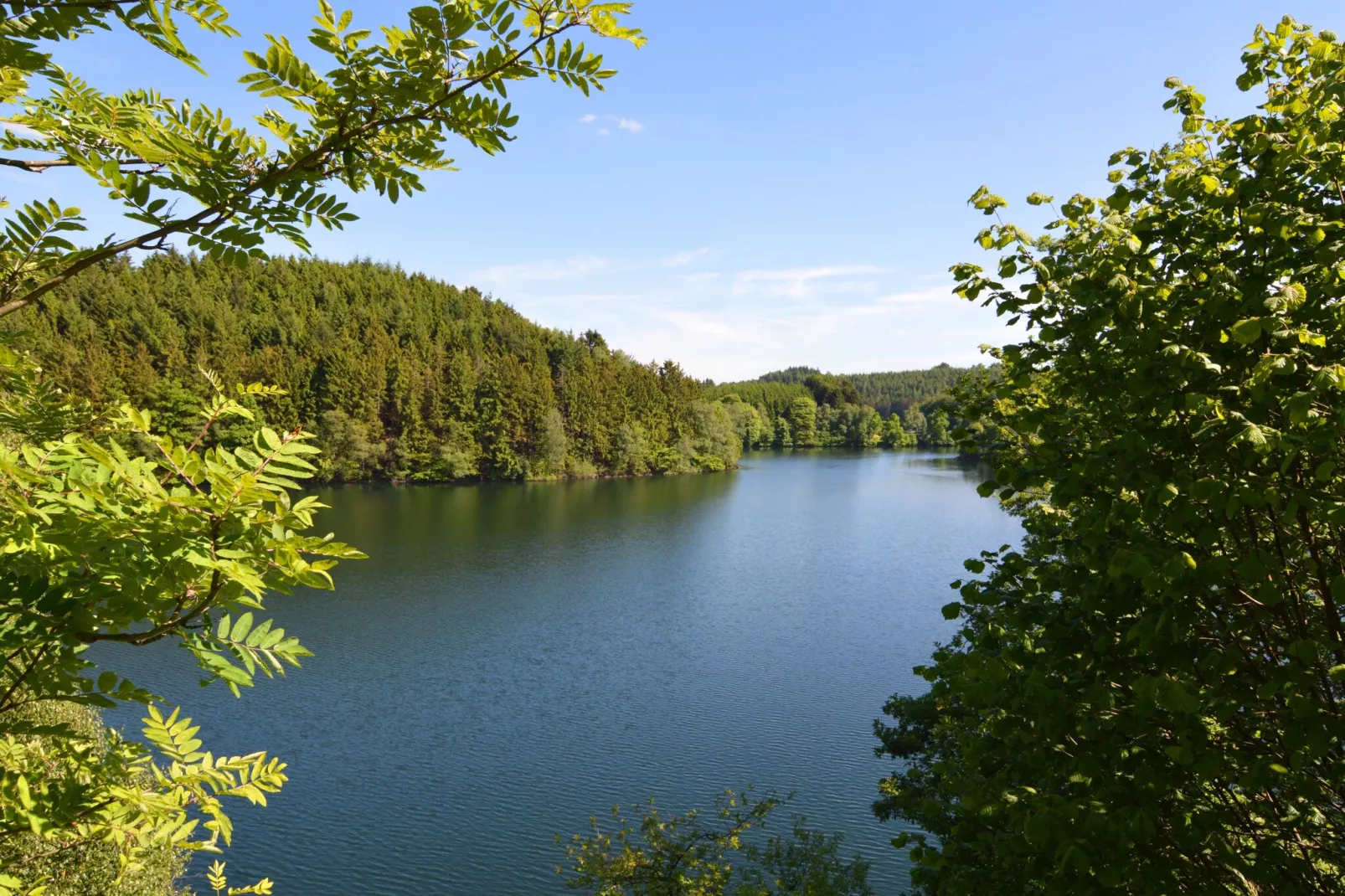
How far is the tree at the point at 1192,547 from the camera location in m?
2.72

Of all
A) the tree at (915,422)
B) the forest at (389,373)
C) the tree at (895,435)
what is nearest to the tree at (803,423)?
the tree at (895,435)

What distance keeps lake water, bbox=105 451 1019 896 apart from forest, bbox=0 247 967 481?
24.5 m

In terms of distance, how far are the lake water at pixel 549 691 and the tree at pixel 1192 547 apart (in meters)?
10.1

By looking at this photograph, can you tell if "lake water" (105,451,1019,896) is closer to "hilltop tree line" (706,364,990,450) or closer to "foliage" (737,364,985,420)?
"hilltop tree line" (706,364,990,450)

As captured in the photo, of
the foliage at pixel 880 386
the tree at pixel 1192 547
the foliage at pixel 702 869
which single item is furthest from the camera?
the foliage at pixel 880 386

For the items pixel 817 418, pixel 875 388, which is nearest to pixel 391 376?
pixel 817 418

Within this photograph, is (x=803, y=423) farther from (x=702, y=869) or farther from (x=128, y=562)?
(x=128, y=562)

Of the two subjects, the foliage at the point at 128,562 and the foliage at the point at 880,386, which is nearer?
the foliage at the point at 128,562

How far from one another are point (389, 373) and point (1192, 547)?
66.7m

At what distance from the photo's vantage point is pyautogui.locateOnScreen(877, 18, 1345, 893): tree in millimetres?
2725

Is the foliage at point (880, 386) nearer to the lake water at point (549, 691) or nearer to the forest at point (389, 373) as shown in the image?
the forest at point (389, 373)

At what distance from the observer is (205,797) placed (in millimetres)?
2104

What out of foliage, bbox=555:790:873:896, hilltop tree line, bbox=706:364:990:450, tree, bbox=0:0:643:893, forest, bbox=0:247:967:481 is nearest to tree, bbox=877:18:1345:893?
tree, bbox=0:0:643:893

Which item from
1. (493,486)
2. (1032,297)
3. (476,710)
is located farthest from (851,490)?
(1032,297)
